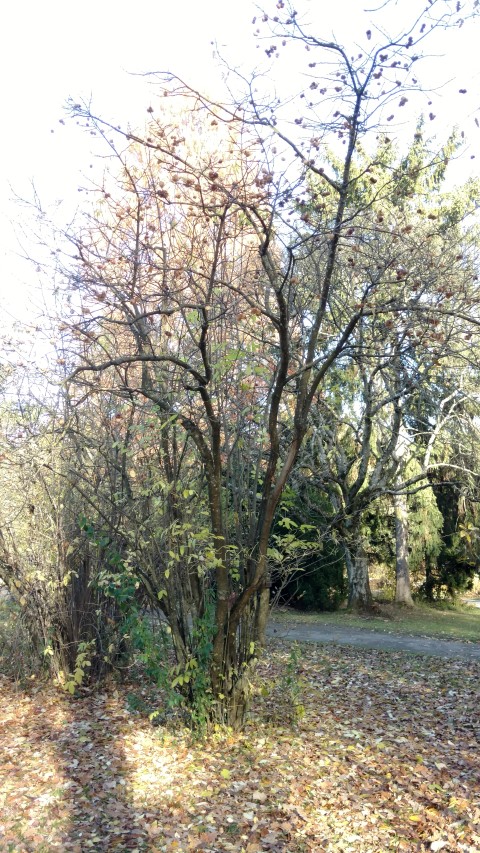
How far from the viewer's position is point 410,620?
56.7 feet

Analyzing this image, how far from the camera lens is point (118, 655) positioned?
26.1ft

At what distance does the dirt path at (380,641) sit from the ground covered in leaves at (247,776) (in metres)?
4.17

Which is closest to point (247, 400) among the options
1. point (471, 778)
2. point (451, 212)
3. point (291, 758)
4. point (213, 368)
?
point (213, 368)

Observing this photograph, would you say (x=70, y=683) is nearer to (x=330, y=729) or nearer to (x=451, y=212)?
(x=330, y=729)

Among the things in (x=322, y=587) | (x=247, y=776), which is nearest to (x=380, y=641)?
(x=322, y=587)

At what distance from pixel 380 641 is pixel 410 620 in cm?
444

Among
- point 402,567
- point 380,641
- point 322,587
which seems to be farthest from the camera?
point 402,567

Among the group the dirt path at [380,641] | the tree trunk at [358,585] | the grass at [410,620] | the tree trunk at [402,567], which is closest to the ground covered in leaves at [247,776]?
the dirt path at [380,641]

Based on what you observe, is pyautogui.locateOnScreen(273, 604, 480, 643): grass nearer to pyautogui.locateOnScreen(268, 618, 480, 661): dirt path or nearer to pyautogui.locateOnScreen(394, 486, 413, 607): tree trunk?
pyautogui.locateOnScreen(394, 486, 413, 607): tree trunk

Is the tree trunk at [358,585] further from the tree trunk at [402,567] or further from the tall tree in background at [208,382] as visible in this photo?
the tall tree in background at [208,382]

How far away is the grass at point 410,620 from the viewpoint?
15047mm

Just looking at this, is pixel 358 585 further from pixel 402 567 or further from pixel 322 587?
pixel 402 567

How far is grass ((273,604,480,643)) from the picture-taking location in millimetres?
15047

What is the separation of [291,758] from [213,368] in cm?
302
